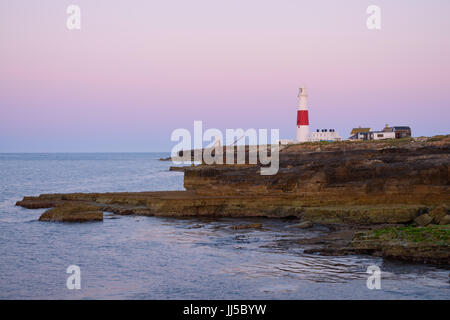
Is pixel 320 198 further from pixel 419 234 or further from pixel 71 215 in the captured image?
pixel 71 215

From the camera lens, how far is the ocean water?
15.3m

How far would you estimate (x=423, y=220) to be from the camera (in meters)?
23.8

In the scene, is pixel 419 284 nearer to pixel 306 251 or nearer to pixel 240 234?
pixel 306 251

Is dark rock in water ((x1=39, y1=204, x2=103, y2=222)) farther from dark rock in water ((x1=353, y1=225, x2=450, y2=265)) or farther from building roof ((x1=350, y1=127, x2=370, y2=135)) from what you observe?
building roof ((x1=350, y1=127, x2=370, y2=135))

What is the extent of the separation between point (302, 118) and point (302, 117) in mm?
277

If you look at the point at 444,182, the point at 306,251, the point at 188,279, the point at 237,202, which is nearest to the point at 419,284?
the point at 306,251

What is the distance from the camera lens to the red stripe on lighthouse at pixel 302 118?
7281 cm

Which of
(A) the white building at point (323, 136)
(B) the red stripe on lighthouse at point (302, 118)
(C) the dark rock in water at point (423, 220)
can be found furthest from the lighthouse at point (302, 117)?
(C) the dark rock in water at point (423, 220)

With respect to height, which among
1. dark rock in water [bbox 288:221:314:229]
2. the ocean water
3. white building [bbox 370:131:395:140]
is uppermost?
white building [bbox 370:131:395:140]

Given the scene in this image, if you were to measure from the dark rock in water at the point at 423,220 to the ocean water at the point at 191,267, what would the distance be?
419cm

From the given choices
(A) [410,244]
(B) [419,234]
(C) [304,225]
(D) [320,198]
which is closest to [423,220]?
(C) [304,225]

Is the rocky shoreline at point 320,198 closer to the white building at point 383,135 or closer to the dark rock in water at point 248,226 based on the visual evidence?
the dark rock in water at point 248,226

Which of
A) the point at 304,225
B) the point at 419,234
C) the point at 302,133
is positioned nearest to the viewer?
the point at 419,234

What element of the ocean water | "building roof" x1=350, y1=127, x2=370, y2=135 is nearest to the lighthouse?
"building roof" x1=350, y1=127, x2=370, y2=135
